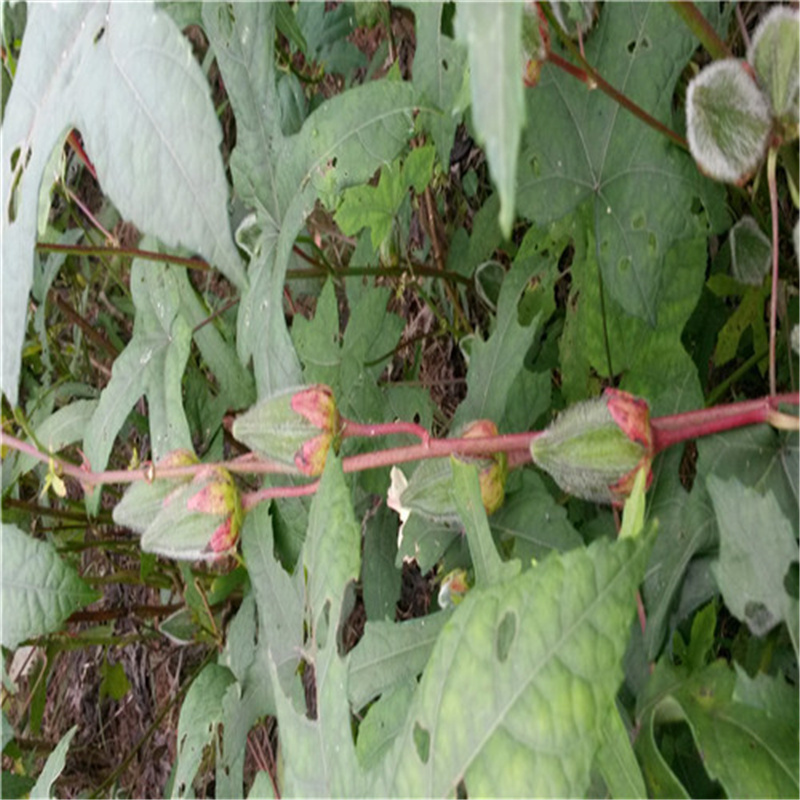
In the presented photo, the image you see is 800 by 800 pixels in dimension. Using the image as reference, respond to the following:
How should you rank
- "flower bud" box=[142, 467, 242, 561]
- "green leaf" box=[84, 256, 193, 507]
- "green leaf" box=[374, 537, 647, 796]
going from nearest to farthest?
"green leaf" box=[374, 537, 647, 796] < "flower bud" box=[142, 467, 242, 561] < "green leaf" box=[84, 256, 193, 507]

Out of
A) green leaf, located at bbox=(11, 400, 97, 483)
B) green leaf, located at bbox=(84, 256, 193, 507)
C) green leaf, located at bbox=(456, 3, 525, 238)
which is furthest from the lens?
green leaf, located at bbox=(11, 400, 97, 483)

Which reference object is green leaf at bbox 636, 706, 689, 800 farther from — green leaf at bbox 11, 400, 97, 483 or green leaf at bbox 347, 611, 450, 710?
green leaf at bbox 11, 400, 97, 483

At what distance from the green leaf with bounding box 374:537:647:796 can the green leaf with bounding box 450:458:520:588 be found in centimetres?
20

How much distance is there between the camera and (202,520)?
0.94m

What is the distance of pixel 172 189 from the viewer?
63 cm

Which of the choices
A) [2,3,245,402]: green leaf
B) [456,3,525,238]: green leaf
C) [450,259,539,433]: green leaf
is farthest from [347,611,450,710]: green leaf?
[456,3,525,238]: green leaf

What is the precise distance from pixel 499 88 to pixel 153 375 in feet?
3.25

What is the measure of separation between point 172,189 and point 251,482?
2.76 ft

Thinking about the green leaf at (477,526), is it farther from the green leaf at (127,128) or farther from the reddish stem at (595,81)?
the reddish stem at (595,81)

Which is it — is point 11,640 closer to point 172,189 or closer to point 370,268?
point 370,268

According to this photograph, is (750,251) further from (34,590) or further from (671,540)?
(34,590)

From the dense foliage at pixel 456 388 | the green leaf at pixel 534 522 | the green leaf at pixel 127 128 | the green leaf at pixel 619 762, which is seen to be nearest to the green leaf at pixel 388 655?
the dense foliage at pixel 456 388

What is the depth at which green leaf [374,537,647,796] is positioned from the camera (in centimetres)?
49

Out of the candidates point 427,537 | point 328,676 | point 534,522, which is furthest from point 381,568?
point 328,676
